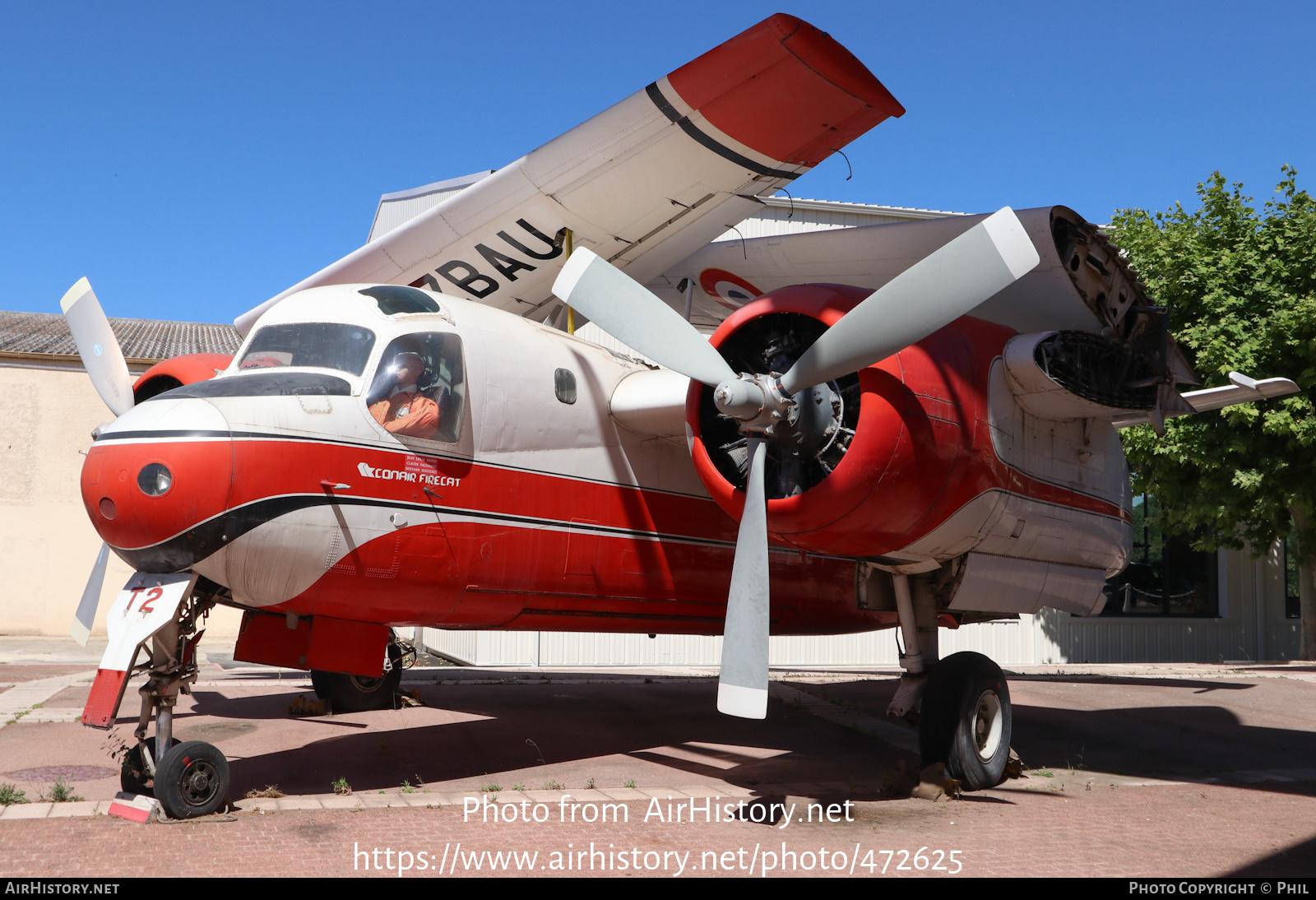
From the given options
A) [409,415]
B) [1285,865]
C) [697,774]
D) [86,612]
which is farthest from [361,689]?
[1285,865]

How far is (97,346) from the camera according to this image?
9227mm

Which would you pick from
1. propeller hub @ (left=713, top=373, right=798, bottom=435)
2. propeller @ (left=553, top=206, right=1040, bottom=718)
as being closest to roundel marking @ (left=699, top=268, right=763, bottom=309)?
propeller @ (left=553, top=206, right=1040, bottom=718)

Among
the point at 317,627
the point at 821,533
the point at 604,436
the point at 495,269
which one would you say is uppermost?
the point at 495,269

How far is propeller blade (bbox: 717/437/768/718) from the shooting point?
682 cm

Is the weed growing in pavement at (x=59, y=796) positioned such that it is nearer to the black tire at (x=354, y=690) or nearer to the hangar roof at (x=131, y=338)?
the black tire at (x=354, y=690)

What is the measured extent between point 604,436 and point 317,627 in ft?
10.1

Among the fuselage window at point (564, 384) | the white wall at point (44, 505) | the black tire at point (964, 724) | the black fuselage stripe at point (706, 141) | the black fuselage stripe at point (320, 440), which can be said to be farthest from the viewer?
the white wall at point (44, 505)

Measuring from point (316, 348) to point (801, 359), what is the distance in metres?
3.71

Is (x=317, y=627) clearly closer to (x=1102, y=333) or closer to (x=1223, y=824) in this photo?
(x=1223, y=824)

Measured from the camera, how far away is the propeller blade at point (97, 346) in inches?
361

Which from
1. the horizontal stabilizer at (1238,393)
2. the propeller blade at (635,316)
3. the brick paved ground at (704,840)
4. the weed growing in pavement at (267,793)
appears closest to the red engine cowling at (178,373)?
the propeller blade at (635,316)

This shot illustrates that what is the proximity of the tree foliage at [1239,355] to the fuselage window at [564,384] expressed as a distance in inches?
609

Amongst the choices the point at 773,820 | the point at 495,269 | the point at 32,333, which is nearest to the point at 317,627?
the point at 773,820
